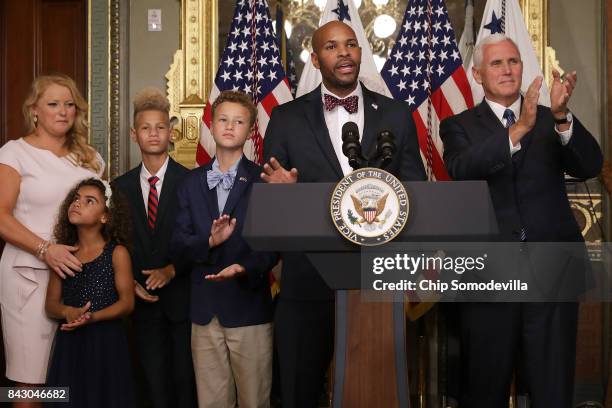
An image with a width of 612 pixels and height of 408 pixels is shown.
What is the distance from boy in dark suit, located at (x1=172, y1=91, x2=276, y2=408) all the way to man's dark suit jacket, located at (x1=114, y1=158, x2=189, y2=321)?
0.97 feet

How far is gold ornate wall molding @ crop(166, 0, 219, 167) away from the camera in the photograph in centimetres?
533

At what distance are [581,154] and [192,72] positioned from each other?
9.94 ft

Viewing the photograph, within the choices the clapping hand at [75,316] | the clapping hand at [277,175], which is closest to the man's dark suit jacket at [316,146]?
the clapping hand at [277,175]

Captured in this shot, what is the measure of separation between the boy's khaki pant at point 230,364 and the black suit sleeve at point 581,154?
146 centimetres

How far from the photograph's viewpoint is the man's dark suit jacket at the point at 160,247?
381 centimetres

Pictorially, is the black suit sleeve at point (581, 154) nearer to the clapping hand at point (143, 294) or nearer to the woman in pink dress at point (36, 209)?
the clapping hand at point (143, 294)

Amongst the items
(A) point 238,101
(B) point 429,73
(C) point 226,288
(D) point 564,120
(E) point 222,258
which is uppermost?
(B) point 429,73

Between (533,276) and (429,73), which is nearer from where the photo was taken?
(533,276)

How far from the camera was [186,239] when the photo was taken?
3.42 meters

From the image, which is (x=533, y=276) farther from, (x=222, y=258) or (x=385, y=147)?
(x=222, y=258)

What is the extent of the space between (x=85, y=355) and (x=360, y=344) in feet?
4.95

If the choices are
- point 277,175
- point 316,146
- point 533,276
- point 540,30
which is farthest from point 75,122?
point 540,30

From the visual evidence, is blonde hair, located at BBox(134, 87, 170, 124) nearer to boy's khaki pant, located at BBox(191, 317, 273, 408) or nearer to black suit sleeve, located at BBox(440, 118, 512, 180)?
boy's khaki pant, located at BBox(191, 317, 273, 408)

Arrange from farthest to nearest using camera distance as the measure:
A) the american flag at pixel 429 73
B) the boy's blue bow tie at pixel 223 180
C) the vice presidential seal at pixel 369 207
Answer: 1. the american flag at pixel 429 73
2. the boy's blue bow tie at pixel 223 180
3. the vice presidential seal at pixel 369 207
